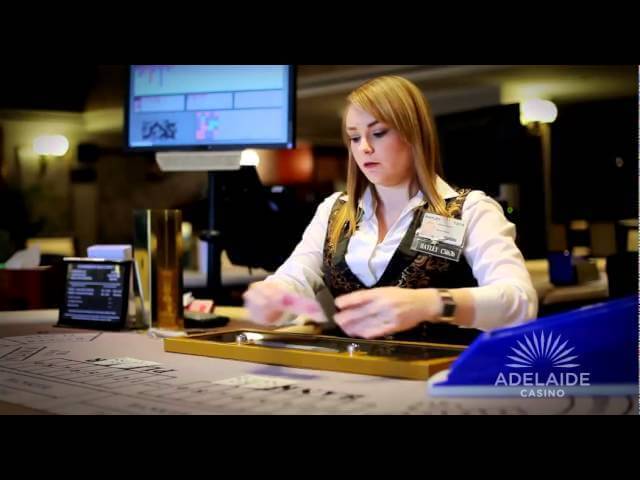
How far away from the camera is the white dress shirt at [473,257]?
1488 millimetres

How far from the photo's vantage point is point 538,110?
5031 mm

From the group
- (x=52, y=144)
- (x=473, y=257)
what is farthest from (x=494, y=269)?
(x=52, y=144)

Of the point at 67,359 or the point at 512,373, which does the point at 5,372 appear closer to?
the point at 67,359

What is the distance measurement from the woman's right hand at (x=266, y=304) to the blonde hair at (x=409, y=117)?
0.47 metres

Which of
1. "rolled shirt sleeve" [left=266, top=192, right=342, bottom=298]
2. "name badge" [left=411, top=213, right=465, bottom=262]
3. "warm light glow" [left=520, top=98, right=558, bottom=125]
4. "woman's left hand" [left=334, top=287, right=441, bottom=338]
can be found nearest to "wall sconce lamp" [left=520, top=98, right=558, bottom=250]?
"warm light glow" [left=520, top=98, right=558, bottom=125]

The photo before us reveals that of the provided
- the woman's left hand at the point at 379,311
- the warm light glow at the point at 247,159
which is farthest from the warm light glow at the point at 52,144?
the woman's left hand at the point at 379,311

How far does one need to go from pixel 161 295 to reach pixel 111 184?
4547 millimetres

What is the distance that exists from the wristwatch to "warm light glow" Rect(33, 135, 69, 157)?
342cm

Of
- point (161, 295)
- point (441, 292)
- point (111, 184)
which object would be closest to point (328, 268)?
point (161, 295)

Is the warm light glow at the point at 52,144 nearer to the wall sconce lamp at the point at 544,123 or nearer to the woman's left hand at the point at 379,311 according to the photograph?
the wall sconce lamp at the point at 544,123

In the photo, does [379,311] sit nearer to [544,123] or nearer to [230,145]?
[230,145]

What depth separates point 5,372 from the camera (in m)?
1.41
